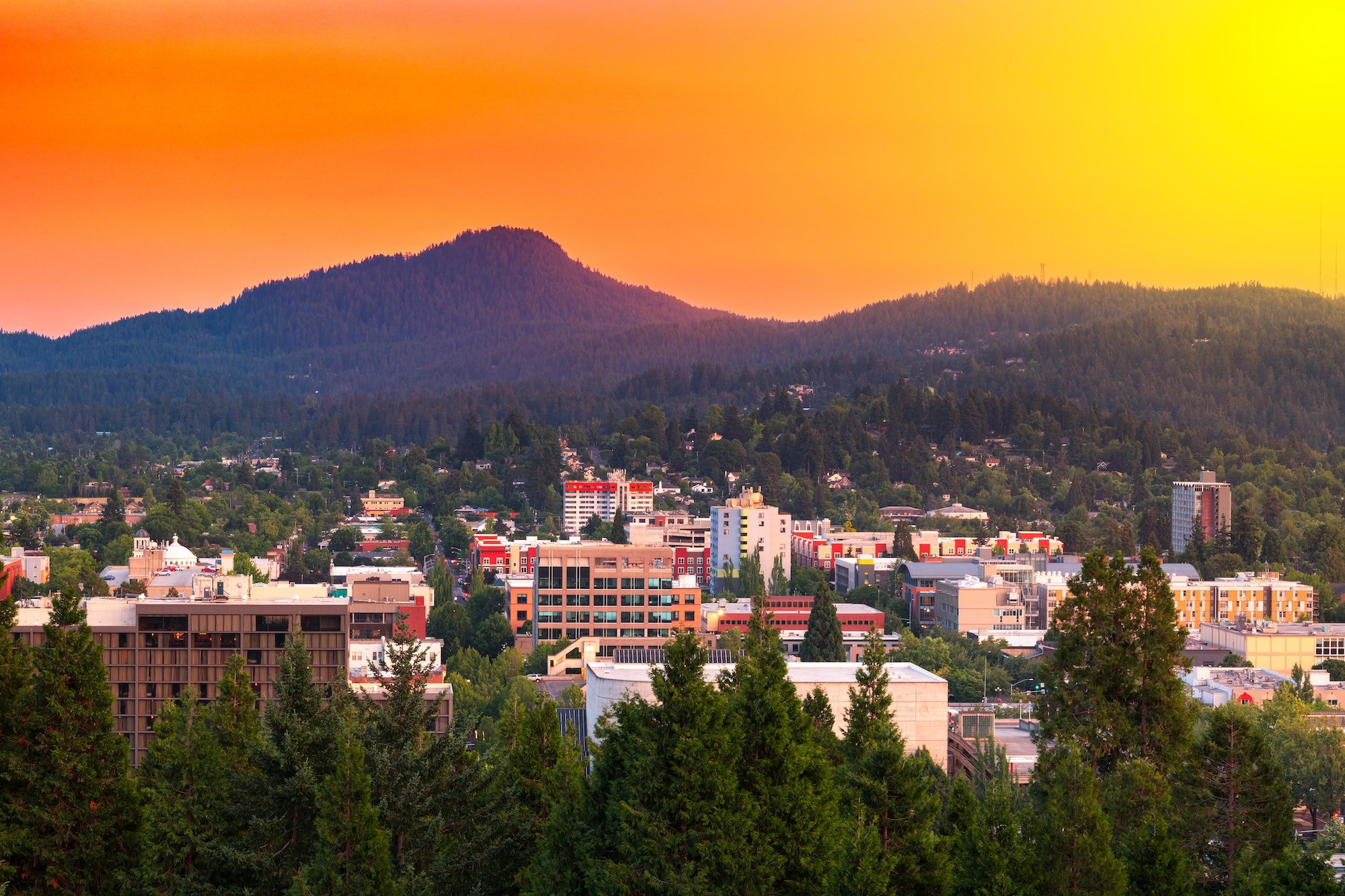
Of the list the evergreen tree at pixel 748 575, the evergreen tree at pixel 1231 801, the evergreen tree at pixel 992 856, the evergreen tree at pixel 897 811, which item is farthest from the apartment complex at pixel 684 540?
the evergreen tree at pixel 992 856

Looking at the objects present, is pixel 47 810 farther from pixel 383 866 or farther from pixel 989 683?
pixel 989 683

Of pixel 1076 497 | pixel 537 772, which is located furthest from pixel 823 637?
pixel 1076 497

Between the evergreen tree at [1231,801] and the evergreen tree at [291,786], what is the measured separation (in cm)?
1027

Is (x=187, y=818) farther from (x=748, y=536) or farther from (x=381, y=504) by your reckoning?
(x=381, y=504)

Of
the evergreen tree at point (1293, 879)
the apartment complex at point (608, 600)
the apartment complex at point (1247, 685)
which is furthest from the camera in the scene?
the apartment complex at point (608, 600)

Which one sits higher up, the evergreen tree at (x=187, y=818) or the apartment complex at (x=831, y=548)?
the evergreen tree at (x=187, y=818)

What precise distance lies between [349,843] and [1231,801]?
33.5 feet

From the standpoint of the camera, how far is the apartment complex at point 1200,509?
331ft

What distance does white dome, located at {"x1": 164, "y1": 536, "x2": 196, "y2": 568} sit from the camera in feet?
248

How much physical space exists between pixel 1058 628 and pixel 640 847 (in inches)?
252

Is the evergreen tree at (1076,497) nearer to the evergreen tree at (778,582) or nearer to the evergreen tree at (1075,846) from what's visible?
the evergreen tree at (778,582)

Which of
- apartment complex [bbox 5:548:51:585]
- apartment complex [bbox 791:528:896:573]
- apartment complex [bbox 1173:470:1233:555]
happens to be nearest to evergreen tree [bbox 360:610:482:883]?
apartment complex [bbox 5:548:51:585]

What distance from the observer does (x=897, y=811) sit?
19875mm

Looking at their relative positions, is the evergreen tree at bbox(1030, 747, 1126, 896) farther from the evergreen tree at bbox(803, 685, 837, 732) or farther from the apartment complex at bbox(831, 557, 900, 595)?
the apartment complex at bbox(831, 557, 900, 595)
